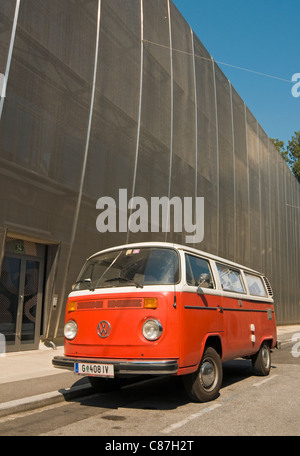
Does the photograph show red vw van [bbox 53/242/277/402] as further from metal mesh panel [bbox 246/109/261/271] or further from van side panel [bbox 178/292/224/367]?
metal mesh panel [bbox 246/109/261/271]

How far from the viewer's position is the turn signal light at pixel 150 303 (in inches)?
204

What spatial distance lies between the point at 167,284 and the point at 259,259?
2373 cm

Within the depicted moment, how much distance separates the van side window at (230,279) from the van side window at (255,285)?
50 cm

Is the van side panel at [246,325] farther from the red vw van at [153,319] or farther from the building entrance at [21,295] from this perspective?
the building entrance at [21,295]

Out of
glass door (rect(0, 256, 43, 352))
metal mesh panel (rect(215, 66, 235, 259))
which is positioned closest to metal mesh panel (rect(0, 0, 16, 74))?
glass door (rect(0, 256, 43, 352))

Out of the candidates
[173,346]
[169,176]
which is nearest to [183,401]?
[173,346]

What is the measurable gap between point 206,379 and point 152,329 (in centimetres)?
138

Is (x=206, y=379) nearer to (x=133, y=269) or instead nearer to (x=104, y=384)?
(x=104, y=384)

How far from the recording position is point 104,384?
6492mm

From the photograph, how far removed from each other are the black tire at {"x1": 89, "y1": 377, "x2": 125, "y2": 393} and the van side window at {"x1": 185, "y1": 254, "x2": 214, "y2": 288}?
218 centimetres

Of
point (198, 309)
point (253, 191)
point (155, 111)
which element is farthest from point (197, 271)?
point (253, 191)

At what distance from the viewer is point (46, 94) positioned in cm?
1138

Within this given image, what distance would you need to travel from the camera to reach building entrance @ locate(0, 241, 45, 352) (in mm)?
10609

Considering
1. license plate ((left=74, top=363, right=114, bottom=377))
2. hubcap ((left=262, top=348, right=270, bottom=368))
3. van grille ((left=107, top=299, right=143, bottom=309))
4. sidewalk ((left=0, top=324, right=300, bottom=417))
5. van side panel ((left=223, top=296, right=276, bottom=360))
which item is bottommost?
sidewalk ((left=0, top=324, right=300, bottom=417))
